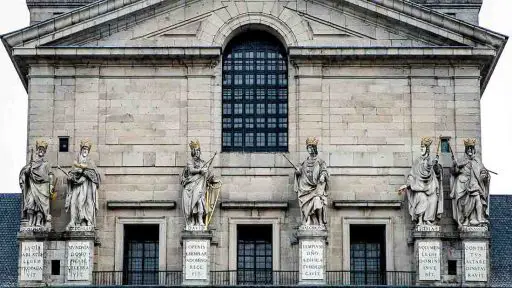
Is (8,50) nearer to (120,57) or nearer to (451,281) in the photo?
(120,57)

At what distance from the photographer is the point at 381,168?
55031mm

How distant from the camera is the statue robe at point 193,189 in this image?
176 feet

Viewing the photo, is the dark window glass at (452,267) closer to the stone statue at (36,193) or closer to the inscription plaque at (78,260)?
the inscription plaque at (78,260)

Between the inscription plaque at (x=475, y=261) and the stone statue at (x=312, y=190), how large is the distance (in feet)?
14.2

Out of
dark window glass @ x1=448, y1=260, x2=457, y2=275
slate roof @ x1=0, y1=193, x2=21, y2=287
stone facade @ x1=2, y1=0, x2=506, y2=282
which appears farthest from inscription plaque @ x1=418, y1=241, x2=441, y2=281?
slate roof @ x1=0, y1=193, x2=21, y2=287

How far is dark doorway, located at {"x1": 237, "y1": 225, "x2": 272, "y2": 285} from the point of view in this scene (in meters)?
54.7

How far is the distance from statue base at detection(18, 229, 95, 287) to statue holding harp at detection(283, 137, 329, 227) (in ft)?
20.7

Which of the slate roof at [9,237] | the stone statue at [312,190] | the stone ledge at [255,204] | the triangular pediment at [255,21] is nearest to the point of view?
the stone statue at [312,190]

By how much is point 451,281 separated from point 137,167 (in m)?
10.1

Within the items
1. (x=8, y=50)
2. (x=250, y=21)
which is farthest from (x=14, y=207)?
(x=250, y=21)

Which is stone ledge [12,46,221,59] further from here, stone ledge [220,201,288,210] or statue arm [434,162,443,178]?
statue arm [434,162,443,178]

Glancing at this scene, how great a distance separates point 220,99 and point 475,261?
9.36 metres

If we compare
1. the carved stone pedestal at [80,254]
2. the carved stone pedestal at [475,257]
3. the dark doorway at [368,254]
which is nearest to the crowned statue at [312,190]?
the dark doorway at [368,254]

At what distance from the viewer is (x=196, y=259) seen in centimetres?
5347
